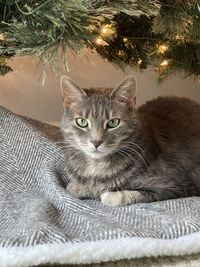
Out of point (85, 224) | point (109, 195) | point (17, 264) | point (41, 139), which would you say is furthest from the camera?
point (41, 139)

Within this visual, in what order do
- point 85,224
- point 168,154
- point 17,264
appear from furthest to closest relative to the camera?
point 168,154 < point 85,224 < point 17,264

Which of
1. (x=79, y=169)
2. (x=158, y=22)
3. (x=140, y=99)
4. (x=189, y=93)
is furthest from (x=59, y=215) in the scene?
(x=189, y=93)

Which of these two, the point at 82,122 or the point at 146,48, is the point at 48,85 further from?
the point at 82,122

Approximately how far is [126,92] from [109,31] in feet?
0.72

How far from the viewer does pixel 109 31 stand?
1.23 metres

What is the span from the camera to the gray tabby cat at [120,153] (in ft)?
3.47

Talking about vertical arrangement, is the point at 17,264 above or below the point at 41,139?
above

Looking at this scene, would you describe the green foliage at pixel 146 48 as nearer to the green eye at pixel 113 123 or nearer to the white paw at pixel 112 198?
the green eye at pixel 113 123

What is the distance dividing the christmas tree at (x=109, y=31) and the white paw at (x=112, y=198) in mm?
318

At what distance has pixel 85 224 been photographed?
868 mm

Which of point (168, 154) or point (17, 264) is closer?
point (17, 264)

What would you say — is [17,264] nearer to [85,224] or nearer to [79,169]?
[85,224]

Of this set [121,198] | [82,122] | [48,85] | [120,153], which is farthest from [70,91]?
[48,85]

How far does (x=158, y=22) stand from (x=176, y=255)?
2.04 ft
